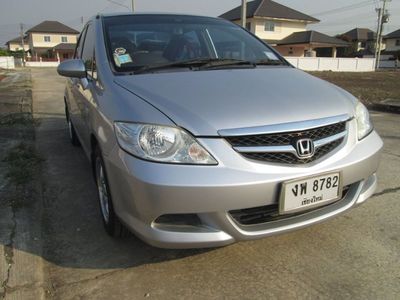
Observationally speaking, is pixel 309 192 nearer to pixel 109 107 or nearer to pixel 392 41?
pixel 109 107

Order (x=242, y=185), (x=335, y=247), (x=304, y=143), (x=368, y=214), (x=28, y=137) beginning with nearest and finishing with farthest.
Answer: (x=242, y=185) → (x=304, y=143) → (x=335, y=247) → (x=368, y=214) → (x=28, y=137)

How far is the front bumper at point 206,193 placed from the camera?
2.01 metres

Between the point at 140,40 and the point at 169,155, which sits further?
the point at 140,40

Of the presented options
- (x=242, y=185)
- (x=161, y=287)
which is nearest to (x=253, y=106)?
(x=242, y=185)

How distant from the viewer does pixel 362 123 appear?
2.60 m

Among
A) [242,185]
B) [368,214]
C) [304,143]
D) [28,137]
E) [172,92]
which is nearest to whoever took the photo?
[242,185]

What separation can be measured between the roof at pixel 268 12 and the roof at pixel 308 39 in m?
2.25

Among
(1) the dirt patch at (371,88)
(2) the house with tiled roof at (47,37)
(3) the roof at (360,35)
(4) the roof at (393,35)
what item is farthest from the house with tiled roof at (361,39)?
(1) the dirt patch at (371,88)

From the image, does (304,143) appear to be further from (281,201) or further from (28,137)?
(28,137)

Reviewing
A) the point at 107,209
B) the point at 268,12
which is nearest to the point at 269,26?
the point at 268,12

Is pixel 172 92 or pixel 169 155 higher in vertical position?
pixel 172 92

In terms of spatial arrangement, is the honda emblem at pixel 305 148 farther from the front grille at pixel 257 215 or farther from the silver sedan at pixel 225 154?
the front grille at pixel 257 215

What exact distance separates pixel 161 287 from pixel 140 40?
74.0 inches

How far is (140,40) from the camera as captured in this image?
10.5 feet
